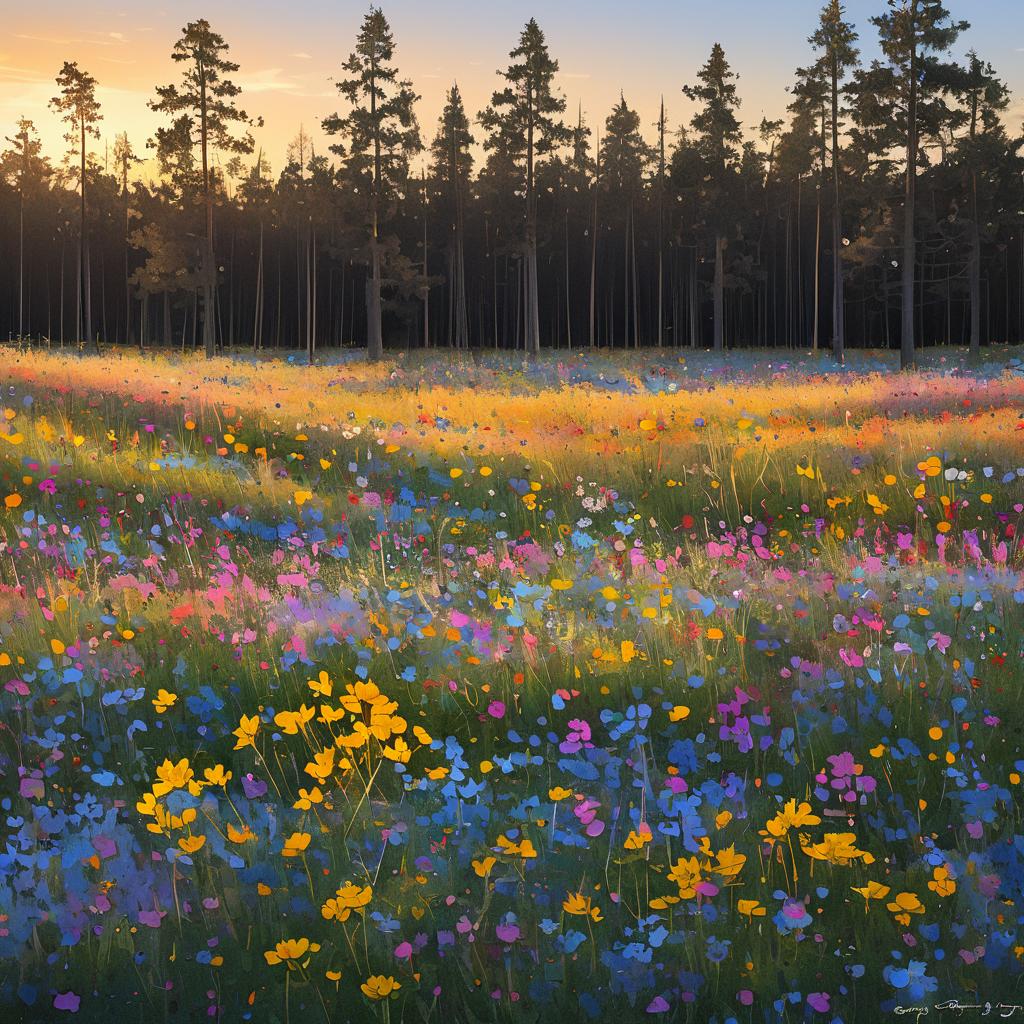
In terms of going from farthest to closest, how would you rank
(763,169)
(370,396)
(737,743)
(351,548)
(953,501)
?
(763,169), (370,396), (953,501), (351,548), (737,743)

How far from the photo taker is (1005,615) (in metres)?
5.64

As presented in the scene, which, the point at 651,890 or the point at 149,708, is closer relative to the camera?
the point at 651,890

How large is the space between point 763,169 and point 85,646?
6500 centimetres

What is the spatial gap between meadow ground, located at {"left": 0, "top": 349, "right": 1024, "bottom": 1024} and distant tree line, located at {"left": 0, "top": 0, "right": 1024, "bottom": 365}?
87.1 feet

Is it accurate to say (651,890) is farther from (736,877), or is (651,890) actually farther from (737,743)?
(737,743)

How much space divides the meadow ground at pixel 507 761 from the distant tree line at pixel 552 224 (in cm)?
2655

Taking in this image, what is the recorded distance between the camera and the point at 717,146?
4525cm

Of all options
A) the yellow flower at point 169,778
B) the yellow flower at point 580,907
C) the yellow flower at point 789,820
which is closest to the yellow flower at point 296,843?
the yellow flower at point 169,778

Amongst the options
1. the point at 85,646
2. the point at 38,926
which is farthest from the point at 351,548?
the point at 38,926

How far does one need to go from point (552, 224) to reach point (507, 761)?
56.1 metres

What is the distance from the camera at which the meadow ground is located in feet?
9.39

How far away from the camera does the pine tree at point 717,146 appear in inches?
1745

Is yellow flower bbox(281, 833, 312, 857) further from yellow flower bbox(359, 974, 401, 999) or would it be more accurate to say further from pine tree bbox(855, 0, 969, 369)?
pine tree bbox(855, 0, 969, 369)

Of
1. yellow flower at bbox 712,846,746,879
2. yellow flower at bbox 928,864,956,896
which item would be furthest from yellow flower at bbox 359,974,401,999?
yellow flower at bbox 928,864,956,896
